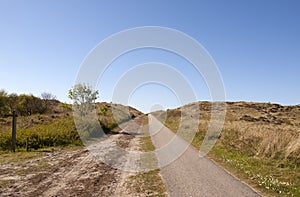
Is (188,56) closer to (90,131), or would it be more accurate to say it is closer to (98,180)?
(90,131)

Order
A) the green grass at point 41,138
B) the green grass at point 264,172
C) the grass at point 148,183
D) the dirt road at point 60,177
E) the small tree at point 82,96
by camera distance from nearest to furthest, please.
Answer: the grass at point 148,183
the dirt road at point 60,177
the green grass at point 264,172
the green grass at point 41,138
the small tree at point 82,96

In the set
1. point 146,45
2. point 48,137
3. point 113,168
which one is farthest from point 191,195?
point 146,45

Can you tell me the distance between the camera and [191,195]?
22.2 feet

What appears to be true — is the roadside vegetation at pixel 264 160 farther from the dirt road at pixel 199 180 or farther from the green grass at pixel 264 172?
the dirt road at pixel 199 180

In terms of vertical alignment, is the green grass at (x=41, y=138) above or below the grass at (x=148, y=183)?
above

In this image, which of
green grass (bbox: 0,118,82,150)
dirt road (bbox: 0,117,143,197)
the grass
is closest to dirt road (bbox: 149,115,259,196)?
the grass

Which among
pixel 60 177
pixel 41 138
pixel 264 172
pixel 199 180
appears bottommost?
pixel 264 172

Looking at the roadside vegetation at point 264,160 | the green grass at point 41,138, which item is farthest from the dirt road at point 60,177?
the roadside vegetation at point 264,160

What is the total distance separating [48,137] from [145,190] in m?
12.8

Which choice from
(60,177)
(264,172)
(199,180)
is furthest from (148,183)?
(264,172)

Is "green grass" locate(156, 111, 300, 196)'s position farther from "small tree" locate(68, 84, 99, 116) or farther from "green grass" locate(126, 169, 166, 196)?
"small tree" locate(68, 84, 99, 116)

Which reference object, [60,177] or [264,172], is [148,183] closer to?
[60,177]

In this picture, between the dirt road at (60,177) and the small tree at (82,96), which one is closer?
→ the dirt road at (60,177)

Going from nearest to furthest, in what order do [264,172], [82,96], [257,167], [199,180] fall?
[199,180]
[264,172]
[257,167]
[82,96]
